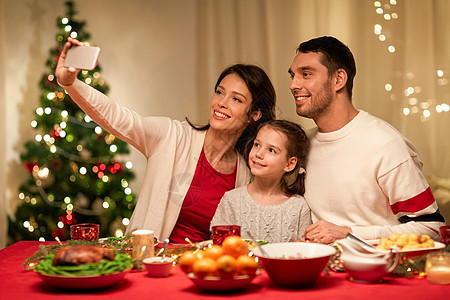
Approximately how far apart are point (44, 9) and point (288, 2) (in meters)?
2.39

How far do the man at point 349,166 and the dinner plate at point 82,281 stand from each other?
931 mm

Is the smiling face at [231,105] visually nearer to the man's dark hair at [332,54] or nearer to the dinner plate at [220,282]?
the man's dark hair at [332,54]

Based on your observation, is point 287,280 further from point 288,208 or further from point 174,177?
point 174,177

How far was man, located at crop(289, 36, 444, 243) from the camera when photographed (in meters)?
2.39

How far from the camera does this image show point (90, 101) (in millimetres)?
2430

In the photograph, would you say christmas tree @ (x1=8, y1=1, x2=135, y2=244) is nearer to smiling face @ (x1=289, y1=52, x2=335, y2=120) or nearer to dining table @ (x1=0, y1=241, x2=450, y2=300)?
smiling face @ (x1=289, y1=52, x2=335, y2=120)

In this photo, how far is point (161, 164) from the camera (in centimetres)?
282

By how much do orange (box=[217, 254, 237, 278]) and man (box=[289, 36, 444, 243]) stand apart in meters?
0.75

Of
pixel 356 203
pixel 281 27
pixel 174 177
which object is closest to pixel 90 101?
pixel 174 177

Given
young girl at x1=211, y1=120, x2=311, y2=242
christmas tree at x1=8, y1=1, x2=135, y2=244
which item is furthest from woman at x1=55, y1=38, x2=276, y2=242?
christmas tree at x1=8, y1=1, x2=135, y2=244

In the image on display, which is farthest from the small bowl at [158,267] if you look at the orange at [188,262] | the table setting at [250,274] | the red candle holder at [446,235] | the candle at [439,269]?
the red candle holder at [446,235]

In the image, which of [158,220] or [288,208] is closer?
[288,208]

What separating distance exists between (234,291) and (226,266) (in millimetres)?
Result: 97

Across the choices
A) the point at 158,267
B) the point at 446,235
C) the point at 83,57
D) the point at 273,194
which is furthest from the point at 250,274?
the point at 273,194
